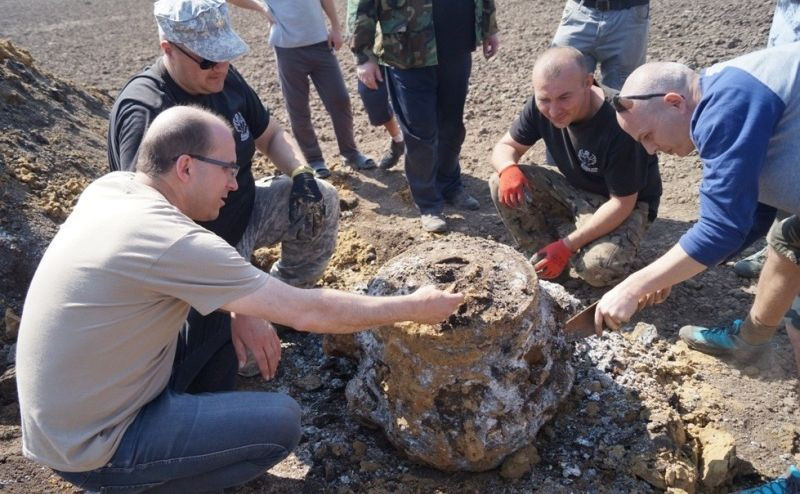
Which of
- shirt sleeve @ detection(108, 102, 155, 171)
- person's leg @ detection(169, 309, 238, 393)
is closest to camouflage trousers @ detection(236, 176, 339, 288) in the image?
person's leg @ detection(169, 309, 238, 393)

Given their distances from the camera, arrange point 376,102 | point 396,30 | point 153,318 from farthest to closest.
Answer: point 376,102 < point 396,30 < point 153,318

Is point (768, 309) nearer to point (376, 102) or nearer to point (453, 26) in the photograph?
point (453, 26)

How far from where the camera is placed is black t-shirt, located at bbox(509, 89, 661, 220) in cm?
354

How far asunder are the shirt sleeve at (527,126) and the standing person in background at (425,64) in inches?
25.7

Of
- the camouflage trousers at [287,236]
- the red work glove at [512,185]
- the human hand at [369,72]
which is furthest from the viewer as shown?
the human hand at [369,72]

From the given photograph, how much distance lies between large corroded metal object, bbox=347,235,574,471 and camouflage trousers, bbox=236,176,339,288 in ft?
3.40

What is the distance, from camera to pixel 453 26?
14.0 feet

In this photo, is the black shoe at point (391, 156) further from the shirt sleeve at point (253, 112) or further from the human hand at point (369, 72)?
the shirt sleeve at point (253, 112)

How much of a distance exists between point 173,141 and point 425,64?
223cm

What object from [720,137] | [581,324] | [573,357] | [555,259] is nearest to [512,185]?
[555,259]

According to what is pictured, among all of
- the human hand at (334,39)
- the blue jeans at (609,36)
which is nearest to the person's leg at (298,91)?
the human hand at (334,39)

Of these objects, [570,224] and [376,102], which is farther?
[376,102]

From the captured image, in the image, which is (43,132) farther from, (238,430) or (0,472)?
(238,430)

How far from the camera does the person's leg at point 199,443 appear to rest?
2359 mm
